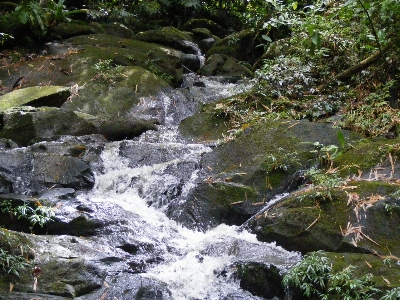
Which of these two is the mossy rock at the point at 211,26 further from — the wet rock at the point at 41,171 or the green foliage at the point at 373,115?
the wet rock at the point at 41,171

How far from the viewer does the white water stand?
401 cm

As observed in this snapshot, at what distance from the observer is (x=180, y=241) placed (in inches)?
188

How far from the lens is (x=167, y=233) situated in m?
4.91

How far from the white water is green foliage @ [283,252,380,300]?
10.7 inches

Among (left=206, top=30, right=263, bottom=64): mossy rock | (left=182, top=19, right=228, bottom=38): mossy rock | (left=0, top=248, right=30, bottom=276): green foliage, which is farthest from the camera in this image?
(left=182, top=19, right=228, bottom=38): mossy rock

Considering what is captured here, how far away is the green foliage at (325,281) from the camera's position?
3.32 meters

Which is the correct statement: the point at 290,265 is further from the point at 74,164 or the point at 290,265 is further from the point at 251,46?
the point at 251,46

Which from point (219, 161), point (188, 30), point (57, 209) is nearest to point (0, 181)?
point (57, 209)

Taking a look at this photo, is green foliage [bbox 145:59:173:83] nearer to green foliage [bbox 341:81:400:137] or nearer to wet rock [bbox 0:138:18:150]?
wet rock [bbox 0:138:18:150]

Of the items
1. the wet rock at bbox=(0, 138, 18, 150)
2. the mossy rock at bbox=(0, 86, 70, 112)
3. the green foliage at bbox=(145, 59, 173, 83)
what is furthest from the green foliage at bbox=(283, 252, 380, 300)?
the green foliage at bbox=(145, 59, 173, 83)

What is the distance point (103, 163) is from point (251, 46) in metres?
7.54

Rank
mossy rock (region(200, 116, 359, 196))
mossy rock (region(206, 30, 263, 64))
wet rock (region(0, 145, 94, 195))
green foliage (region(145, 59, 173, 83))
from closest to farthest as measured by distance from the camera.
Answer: mossy rock (region(200, 116, 359, 196)) < wet rock (region(0, 145, 94, 195)) < green foliage (region(145, 59, 173, 83)) < mossy rock (region(206, 30, 263, 64))

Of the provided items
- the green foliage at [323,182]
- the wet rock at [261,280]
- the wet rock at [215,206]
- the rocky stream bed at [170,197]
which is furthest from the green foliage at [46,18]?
the wet rock at [261,280]

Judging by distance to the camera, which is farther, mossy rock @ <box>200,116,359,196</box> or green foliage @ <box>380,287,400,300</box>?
mossy rock @ <box>200,116,359,196</box>
